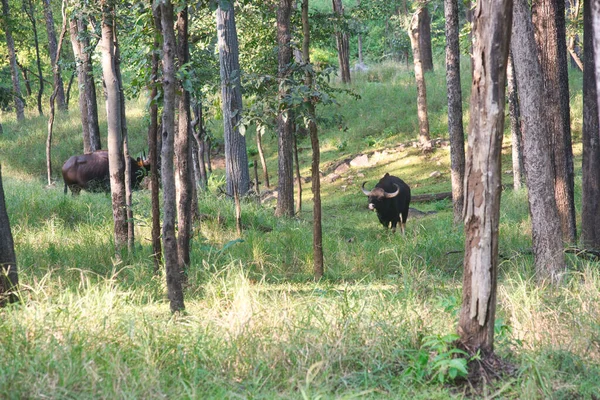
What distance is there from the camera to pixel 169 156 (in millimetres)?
6281

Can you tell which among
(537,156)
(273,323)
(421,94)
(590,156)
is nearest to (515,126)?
(421,94)

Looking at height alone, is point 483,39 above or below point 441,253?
above

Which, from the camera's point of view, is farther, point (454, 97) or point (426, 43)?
point (426, 43)

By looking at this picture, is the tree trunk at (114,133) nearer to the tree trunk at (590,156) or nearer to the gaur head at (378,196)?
the tree trunk at (590,156)

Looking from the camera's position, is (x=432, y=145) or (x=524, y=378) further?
(x=432, y=145)

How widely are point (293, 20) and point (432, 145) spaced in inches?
294

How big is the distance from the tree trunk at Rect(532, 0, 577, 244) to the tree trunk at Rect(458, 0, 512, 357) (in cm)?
468

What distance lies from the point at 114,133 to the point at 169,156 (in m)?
2.76

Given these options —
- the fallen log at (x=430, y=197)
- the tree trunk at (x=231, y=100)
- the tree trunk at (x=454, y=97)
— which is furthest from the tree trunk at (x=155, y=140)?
the fallen log at (x=430, y=197)

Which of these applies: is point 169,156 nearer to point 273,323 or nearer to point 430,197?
point 273,323

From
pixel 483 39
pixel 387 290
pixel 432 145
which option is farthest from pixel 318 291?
pixel 432 145

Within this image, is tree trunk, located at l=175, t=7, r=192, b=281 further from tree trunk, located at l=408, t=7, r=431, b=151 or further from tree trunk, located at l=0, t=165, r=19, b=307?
tree trunk, located at l=408, t=7, r=431, b=151

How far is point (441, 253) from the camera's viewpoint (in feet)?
31.3

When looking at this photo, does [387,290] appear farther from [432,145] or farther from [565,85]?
[432,145]
